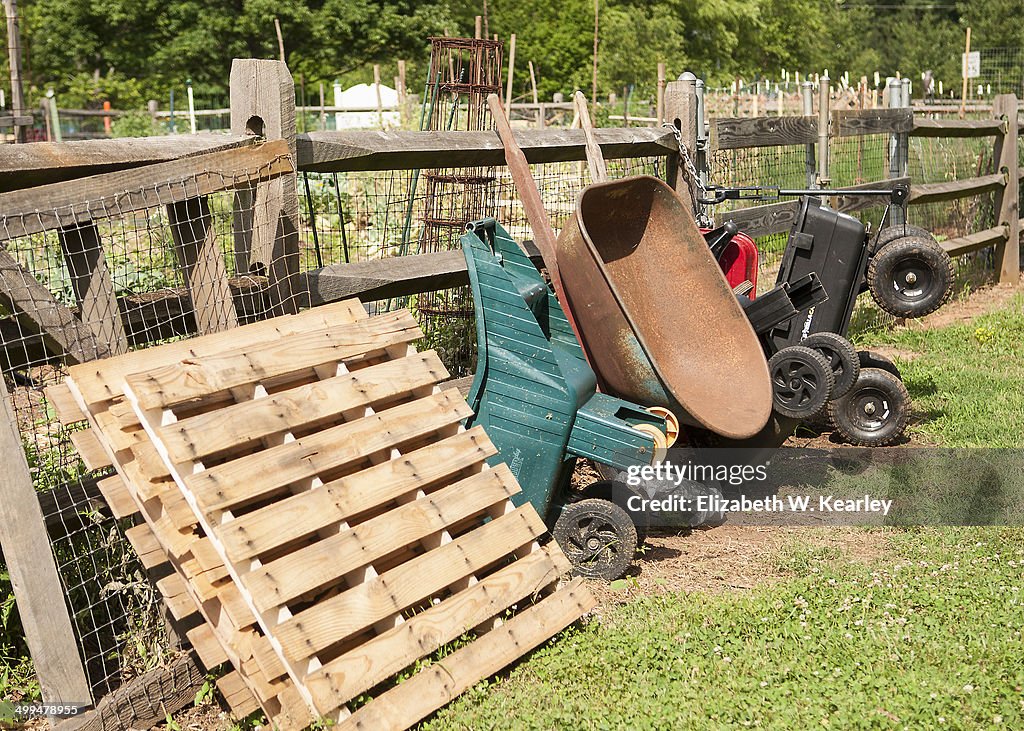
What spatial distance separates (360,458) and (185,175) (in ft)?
4.00

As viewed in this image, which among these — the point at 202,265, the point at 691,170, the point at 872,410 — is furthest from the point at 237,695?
the point at 691,170

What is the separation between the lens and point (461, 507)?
3686mm

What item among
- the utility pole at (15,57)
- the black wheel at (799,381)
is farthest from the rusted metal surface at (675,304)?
the utility pole at (15,57)

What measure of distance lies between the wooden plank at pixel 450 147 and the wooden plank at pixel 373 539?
58.9 inches

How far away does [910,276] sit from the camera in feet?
18.1

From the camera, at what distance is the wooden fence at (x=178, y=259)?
10.5 ft

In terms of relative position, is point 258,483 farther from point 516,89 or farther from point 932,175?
point 516,89

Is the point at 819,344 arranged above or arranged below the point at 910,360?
above

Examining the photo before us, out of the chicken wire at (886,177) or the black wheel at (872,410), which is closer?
the black wheel at (872,410)

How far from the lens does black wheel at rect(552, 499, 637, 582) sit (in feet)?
13.9

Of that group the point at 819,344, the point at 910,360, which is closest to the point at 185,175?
the point at 819,344

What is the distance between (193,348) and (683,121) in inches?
152

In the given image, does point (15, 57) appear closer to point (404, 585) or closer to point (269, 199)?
point (269, 199)

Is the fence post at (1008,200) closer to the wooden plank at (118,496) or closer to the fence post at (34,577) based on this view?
the wooden plank at (118,496)
